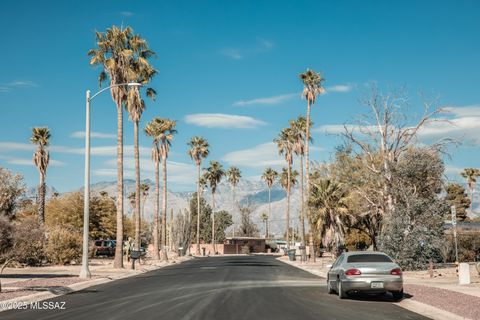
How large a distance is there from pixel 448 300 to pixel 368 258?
2717 mm

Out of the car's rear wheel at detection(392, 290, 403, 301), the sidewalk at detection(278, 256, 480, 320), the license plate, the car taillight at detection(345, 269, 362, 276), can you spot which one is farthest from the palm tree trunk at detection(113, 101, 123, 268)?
the license plate

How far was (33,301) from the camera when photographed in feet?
58.6

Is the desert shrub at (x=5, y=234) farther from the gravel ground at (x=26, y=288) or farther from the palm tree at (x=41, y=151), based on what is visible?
the palm tree at (x=41, y=151)

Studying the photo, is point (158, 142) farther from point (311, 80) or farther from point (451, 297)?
point (451, 297)

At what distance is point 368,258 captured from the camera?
18.6 meters

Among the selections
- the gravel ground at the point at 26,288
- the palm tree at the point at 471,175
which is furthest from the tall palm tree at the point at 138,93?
the palm tree at the point at 471,175

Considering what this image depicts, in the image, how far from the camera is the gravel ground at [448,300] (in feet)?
46.9

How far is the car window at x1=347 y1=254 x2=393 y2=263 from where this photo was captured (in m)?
18.5

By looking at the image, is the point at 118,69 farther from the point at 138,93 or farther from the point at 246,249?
the point at 246,249

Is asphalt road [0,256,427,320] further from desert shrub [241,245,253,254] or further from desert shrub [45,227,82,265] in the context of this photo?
desert shrub [241,245,253,254]

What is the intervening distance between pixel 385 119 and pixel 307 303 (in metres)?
23.0

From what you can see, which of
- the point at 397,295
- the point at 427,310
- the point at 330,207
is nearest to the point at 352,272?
the point at 397,295

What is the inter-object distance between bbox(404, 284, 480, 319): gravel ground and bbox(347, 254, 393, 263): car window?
1.43m

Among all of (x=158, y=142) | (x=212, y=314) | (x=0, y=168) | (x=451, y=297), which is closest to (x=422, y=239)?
(x=451, y=297)
